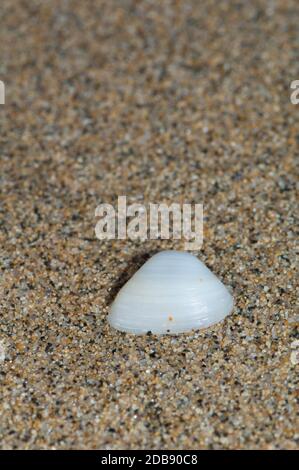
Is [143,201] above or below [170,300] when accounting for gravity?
above

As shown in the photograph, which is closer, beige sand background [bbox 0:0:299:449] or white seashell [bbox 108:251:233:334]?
beige sand background [bbox 0:0:299:449]

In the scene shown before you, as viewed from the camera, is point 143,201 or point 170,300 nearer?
point 170,300

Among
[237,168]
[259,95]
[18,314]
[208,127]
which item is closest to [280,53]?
[259,95]

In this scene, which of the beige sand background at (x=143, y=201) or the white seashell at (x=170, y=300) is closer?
the beige sand background at (x=143, y=201)
